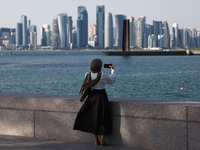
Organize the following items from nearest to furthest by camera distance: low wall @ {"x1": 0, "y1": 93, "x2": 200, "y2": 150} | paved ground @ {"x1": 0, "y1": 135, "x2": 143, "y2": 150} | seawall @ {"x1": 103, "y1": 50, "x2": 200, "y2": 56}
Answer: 1. low wall @ {"x1": 0, "y1": 93, "x2": 200, "y2": 150}
2. paved ground @ {"x1": 0, "y1": 135, "x2": 143, "y2": 150}
3. seawall @ {"x1": 103, "y1": 50, "x2": 200, "y2": 56}

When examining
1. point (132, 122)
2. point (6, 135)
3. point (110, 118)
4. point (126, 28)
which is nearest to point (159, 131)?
point (132, 122)

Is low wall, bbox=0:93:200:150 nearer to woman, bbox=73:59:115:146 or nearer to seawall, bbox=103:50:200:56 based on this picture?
woman, bbox=73:59:115:146

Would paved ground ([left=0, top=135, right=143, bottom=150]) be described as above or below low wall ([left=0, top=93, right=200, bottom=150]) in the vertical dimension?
below

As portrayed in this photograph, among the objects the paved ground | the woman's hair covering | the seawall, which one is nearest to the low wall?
the paved ground

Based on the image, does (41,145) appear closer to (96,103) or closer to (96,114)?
(96,114)

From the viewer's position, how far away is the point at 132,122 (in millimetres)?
5887

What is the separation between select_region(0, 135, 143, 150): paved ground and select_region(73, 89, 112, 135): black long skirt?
296mm

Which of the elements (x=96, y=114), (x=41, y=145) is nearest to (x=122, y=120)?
(x=96, y=114)

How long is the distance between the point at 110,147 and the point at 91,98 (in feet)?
3.04

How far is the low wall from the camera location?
214 inches

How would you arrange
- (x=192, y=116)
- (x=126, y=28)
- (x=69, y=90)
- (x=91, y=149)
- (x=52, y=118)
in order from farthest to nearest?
(x=126, y=28) → (x=69, y=90) → (x=52, y=118) → (x=91, y=149) → (x=192, y=116)

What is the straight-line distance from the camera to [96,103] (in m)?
5.83

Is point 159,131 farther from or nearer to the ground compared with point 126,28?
nearer to the ground

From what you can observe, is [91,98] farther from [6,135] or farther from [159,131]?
→ [6,135]
